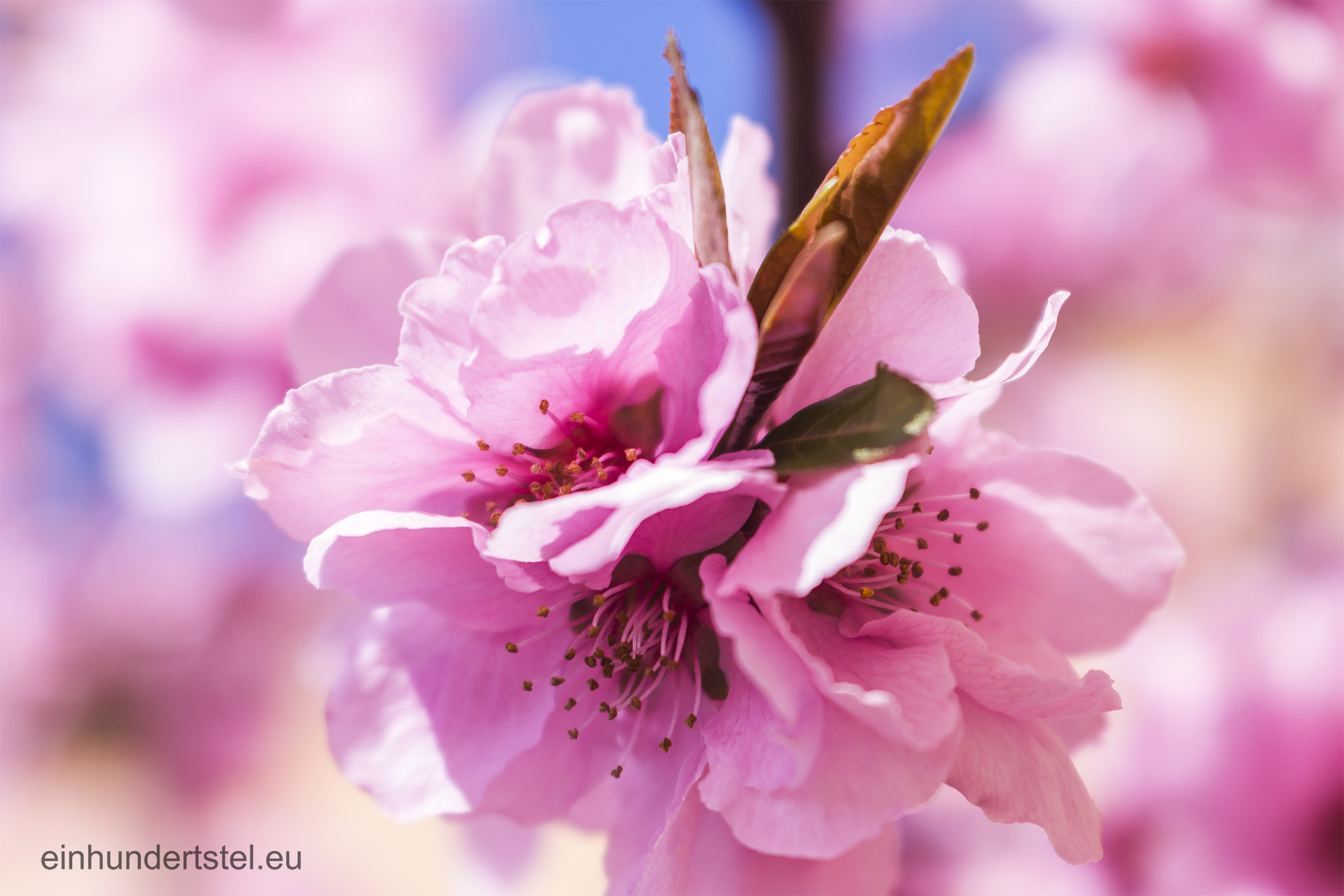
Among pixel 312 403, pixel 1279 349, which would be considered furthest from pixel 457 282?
pixel 1279 349

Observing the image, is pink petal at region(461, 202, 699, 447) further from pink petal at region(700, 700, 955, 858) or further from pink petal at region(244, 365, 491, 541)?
pink petal at region(700, 700, 955, 858)

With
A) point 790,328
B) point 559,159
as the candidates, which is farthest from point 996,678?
point 559,159

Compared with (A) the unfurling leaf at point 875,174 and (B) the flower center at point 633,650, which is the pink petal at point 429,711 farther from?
(A) the unfurling leaf at point 875,174

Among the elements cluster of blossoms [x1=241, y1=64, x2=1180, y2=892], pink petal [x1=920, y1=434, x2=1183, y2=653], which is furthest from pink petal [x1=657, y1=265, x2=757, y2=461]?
pink petal [x1=920, y1=434, x2=1183, y2=653]

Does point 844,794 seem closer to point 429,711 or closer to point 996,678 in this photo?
point 996,678

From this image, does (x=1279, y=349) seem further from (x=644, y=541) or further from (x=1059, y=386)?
(x=644, y=541)
